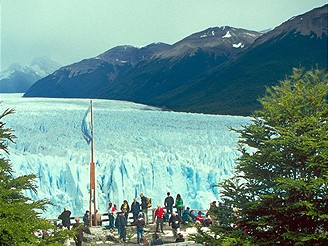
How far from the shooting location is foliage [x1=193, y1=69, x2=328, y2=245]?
9.66 metres

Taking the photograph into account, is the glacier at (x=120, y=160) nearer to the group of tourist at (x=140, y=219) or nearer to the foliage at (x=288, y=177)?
the group of tourist at (x=140, y=219)

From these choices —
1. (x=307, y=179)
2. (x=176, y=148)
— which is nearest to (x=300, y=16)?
(x=176, y=148)

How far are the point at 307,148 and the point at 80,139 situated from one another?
788 inches

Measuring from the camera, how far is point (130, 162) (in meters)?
25.2

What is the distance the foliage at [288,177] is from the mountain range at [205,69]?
57.3 meters

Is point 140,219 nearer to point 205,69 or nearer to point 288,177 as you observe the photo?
point 288,177

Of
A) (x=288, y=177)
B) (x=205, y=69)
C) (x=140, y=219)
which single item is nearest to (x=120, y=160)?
(x=140, y=219)

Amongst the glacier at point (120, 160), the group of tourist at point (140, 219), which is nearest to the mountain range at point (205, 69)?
the glacier at point (120, 160)

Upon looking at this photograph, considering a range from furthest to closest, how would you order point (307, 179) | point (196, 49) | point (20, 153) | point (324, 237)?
point (196, 49)
point (20, 153)
point (307, 179)
point (324, 237)

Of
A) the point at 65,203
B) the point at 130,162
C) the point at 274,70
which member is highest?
the point at 274,70

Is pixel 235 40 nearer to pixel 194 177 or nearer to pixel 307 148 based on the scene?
pixel 194 177

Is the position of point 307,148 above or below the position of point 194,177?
above

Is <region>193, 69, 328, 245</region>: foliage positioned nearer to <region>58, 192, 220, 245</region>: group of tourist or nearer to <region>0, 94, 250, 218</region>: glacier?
<region>58, 192, 220, 245</region>: group of tourist

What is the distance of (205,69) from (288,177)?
375ft
